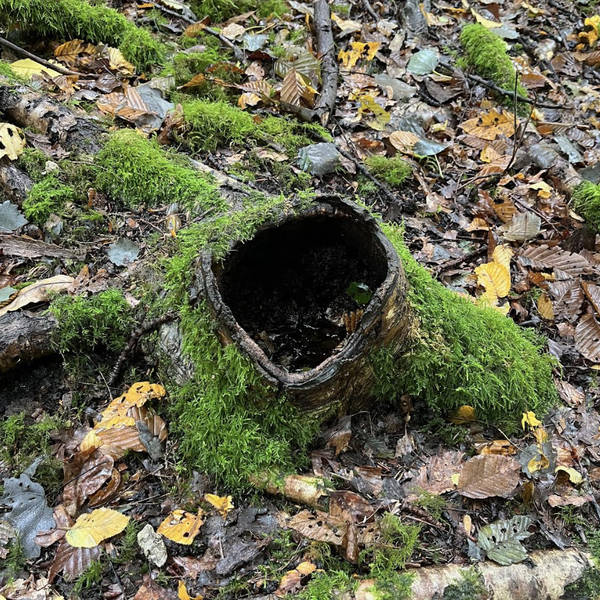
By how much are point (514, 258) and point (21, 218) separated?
11.3ft

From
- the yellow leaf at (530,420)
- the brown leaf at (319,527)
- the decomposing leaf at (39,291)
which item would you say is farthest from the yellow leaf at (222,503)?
the yellow leaf at (530,420)

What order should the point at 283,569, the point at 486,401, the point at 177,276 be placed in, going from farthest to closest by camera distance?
the point at 486,401
the point at 177,276
the point at 283,569

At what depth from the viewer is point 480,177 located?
177 inches

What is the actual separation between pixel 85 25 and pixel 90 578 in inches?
177

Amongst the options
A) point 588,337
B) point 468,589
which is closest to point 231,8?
point 588,337

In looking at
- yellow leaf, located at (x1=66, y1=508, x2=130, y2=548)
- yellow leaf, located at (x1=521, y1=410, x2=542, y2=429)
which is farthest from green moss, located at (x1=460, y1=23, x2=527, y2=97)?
yellow leaf, located at (x1=66, y1=508, x2=130, y2=548)

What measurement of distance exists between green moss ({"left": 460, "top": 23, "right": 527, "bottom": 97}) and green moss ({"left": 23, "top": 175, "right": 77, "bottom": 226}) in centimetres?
438

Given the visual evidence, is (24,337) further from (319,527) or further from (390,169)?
(390,169)

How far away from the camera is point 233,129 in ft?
13.5

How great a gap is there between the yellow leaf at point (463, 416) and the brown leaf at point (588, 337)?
1151mm

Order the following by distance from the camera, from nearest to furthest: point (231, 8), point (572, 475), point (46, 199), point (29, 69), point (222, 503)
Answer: point (222, 503) < point (572, 475) < point (46, 199) < point (29, 69) < point (231, 8)

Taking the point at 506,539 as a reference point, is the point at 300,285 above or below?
above

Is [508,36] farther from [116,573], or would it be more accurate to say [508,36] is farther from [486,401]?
[116,573]

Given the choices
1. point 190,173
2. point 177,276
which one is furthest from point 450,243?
point 177,276
